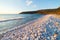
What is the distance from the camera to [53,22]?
6.21ft

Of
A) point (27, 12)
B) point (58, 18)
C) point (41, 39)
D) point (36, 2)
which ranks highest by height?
point (36, 2)

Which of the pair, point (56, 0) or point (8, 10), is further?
point (8, 10)

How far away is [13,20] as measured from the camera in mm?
2018

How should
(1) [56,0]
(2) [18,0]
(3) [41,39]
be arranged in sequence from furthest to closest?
(2) [18,0] < (1) [56,0] < (3) [41,39]

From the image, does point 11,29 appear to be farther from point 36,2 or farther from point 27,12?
point 36,2

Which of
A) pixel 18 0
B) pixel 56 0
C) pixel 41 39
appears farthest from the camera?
pixel 18 0

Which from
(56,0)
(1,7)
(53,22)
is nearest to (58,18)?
(53,22)

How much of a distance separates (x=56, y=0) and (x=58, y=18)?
0.97 ft

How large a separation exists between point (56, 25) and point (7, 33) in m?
0.80

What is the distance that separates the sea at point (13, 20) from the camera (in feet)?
6.42

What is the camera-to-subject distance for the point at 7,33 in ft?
6.38

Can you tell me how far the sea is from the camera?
1.96 meters

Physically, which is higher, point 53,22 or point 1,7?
point 1,7

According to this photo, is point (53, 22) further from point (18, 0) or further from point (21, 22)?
point (18, 0)
